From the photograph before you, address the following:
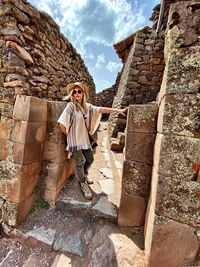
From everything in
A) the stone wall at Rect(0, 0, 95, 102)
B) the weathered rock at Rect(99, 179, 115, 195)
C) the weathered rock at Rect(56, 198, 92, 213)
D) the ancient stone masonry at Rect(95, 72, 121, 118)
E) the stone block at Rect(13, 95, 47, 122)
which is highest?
the ancient stone masonry at Rect(95, 72, 121, 118)

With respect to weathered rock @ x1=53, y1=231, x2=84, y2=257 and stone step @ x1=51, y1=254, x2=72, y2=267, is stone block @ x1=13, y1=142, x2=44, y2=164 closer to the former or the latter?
weathered rock @ x1=53, y1=231, x2=84, y2=257

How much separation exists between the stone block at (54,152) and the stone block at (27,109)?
1.51ft

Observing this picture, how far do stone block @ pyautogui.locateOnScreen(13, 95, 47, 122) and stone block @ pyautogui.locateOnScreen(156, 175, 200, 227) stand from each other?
5.85 ft

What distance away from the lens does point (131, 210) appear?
2051 millimetres

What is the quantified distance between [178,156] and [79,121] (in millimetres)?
1463

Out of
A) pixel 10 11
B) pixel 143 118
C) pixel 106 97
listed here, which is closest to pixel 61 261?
pixel 143 118

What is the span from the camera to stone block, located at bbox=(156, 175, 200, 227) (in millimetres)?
1399

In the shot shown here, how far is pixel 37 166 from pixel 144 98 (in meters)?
4.77

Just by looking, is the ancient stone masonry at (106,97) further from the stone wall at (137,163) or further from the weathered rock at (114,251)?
the weathered rock at (114,251)

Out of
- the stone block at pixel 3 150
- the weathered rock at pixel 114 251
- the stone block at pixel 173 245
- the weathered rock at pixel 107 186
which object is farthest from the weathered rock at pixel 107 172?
the stone block at pixel 3 150

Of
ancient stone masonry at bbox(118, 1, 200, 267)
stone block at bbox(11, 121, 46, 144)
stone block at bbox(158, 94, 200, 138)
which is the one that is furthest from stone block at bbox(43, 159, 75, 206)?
stone block at bbox(158, 94, 200, 138)

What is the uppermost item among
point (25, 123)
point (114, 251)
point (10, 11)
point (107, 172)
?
point (10, 11)

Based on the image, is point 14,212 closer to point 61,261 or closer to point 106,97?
point 61,261

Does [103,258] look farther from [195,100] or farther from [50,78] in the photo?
[50,78]
